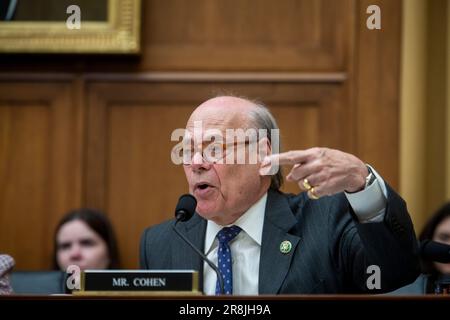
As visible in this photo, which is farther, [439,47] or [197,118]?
[439,47]

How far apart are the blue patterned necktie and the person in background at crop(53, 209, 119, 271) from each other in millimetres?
1553

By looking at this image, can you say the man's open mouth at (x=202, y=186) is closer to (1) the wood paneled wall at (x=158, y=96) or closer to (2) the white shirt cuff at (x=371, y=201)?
(2) the white shirt cuff at (x=371, y=201)

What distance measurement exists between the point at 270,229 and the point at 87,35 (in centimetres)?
217

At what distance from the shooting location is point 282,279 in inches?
122

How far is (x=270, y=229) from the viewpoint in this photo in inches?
128

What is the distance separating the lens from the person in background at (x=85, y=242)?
470 centimetres

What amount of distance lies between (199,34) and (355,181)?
2.44 metres

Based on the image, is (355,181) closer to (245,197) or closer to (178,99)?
(245,197)

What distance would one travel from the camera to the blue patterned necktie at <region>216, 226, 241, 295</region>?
3135mm

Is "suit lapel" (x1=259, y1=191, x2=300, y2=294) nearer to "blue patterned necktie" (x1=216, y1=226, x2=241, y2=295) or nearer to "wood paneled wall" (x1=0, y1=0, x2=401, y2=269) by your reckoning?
"blue patterned necktie" (x1=216, y1=226, x2=241, y2=295)

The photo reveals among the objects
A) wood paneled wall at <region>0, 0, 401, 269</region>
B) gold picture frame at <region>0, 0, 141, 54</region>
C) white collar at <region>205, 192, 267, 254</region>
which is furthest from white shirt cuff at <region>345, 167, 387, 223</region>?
gold picture frame at <region>0, 0, 141, 54</region>

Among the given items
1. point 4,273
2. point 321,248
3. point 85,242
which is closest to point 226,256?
point 321,248

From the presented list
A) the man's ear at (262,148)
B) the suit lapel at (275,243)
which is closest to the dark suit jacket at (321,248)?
the suit lapel at (275,243)
